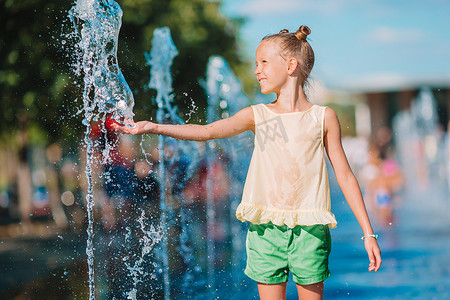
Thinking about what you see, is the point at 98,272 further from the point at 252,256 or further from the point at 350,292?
the point at 252,256

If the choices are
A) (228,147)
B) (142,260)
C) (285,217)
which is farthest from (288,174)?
(228,147)

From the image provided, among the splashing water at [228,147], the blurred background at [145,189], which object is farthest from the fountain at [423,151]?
the splashing water at [228,147]

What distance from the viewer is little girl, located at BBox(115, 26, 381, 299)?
2105mm

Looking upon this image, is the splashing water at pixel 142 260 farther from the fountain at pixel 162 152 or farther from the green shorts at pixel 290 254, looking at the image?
the green shorts at pixel 290 254

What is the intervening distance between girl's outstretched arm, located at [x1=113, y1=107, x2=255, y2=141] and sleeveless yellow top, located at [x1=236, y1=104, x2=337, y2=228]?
0.09 meters

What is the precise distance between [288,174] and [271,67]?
0.41 metres

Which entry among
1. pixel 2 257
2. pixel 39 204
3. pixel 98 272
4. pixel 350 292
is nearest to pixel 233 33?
pixel 39 204

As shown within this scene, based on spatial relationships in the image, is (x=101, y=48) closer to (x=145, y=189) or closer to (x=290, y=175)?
(x=290, y=175)

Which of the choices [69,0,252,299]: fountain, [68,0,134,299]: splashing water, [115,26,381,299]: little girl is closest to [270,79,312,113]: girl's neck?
[115,26,381,299]: little girl

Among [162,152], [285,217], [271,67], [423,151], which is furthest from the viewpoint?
[423,151]

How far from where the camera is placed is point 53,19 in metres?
8.20

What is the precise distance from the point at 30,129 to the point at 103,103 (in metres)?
8.67

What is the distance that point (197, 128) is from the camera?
2.16 meters

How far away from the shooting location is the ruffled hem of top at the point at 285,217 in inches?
82.3
